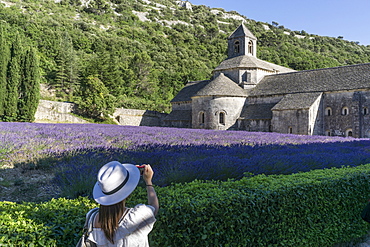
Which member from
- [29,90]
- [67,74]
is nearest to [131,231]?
[29,90]

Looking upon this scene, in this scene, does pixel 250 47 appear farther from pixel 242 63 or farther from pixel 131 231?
pixel 131 231

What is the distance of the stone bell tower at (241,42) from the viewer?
1422 inches

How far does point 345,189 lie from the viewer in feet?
14.5

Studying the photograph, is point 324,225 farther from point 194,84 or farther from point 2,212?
point 194,84

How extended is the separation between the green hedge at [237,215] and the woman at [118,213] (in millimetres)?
413

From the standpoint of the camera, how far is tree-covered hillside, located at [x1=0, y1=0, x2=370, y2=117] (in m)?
40.2

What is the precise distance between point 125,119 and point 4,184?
3222 cm

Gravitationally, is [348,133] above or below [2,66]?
below

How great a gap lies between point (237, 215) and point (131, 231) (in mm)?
1460

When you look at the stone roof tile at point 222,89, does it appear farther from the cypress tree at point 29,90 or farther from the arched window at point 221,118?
the cypress tree at point 29,90

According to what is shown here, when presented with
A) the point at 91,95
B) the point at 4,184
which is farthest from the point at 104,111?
the point at 4,184

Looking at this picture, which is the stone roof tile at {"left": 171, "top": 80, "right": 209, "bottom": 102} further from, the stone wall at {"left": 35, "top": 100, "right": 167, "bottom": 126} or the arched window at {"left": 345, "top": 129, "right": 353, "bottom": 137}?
the arched window at {"left": 345, "top": 129, "right": 353, "bottom": 137}

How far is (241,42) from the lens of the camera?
3641 centimetres

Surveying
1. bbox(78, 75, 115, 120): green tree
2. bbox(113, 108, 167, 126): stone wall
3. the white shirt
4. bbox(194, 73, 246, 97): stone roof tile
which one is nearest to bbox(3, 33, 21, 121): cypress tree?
bbox(78, 75, 115, 120): green tree
